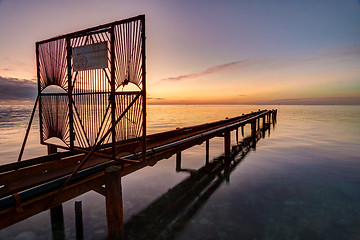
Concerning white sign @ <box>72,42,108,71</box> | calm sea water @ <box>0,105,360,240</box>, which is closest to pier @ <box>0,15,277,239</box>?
white sign @ <box>72,42,108,71</box>

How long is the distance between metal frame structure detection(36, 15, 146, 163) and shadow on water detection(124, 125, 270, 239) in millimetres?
3085

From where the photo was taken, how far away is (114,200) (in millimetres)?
4453

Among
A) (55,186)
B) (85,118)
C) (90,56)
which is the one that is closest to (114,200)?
(55,186)

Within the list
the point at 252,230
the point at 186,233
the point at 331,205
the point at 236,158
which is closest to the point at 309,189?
the point at 331,205

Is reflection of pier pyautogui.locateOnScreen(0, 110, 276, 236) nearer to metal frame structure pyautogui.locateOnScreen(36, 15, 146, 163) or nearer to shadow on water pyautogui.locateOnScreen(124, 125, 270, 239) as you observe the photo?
metal frame structure pyautogui.locateOnScreen(36, 15, 146, 163)

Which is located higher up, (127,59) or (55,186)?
(127,59)

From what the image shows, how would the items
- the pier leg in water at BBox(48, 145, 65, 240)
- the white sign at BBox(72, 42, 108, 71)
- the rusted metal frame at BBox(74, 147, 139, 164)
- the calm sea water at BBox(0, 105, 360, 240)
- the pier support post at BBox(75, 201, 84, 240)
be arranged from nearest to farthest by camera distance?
the white sign at BBox(72, 42, 108, 71) → the rusted metal frame at BBox(74, 147, 139, 164) → the pier support post at BBox(75, 201, 84, 240) → the calm sea water at BBox(0, 105, 360, 240) → the pier leg in water at BBox(48, 145, 65, 240)

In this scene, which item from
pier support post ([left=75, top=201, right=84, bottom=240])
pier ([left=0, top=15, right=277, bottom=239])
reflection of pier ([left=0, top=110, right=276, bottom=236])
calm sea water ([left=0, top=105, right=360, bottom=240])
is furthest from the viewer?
calm sea water ([left=0, top=105, right=360, bottom=240])

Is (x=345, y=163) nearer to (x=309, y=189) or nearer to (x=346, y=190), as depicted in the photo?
(x=346, y=190)

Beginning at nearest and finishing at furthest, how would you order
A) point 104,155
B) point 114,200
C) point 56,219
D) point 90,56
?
1. point 114,200
2. point 90,56
3. point 104,155
4. point 56,219

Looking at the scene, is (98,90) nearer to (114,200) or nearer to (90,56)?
(90,56)

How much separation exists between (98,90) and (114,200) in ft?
9.67

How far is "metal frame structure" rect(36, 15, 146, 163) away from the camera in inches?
191

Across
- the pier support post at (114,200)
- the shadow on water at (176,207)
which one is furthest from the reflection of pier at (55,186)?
the shadow on water at (176,207)
